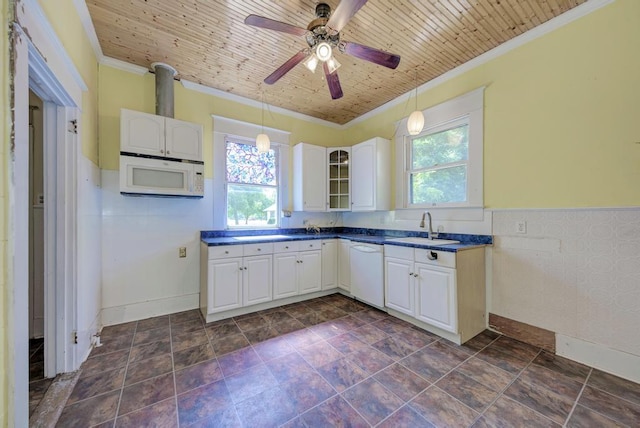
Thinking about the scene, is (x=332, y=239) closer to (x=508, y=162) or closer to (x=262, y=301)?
(x=262, y=301)

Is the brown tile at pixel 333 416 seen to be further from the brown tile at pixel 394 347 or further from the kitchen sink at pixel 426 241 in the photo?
the kitchen sink at pixel 426 241

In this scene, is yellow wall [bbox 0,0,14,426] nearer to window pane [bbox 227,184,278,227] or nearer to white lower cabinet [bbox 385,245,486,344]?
window pane [bbox 227,184,278,227]

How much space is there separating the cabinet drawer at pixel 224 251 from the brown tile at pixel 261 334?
826 mm

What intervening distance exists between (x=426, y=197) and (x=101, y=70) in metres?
3.92

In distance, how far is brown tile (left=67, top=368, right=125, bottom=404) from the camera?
1618 mm

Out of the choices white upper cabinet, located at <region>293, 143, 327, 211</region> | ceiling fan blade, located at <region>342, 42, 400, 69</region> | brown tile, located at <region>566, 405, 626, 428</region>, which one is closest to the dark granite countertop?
white upper cabinet, located at <region>293, 143, 327, 211</region>

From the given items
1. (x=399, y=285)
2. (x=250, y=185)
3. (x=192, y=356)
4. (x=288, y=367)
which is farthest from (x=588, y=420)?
(x=250, y=185)

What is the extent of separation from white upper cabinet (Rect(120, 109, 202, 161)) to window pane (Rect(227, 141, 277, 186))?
0.61m

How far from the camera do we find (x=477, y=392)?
1.64m

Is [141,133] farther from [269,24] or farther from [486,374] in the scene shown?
[486,374]

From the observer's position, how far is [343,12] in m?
1.57

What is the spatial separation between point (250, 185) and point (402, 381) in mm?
2878

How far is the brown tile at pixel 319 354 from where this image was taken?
2.00 meters

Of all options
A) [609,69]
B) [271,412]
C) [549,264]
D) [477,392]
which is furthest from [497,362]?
[609,69]
